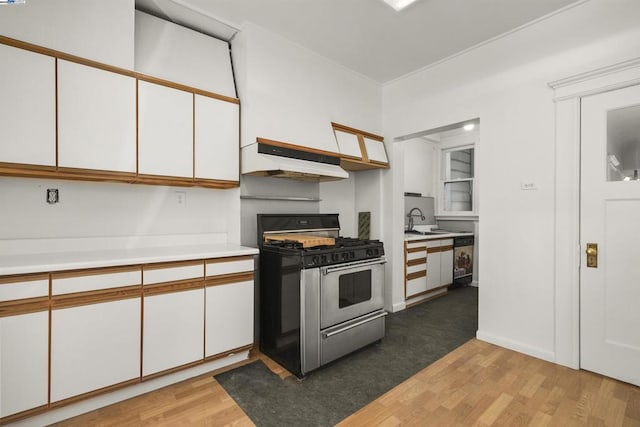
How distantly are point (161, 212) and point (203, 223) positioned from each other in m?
0.37

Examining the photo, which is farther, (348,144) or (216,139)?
(348,144)

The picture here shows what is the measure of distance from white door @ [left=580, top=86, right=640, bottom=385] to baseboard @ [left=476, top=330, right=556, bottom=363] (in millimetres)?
215

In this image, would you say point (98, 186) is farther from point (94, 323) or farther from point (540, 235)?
point (540, 235)

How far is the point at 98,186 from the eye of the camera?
7.50 feet

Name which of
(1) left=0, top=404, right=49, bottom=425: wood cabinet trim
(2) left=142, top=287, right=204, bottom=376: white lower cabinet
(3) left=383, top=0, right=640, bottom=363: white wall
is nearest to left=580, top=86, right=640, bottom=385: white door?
(3) left=383, top=0, right=640, bottom=363: white wall

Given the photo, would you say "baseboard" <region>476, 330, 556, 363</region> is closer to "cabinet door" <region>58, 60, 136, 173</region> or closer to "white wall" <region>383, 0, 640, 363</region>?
"white wall" <region>383, 0, 640, 363</region>

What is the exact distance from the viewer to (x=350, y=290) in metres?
2.58

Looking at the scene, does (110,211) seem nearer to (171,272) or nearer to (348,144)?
(171,272)

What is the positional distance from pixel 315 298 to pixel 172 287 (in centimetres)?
103

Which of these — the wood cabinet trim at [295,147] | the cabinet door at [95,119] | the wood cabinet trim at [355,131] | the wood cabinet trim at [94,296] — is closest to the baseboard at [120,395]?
the wood cabinet trim at [94,296]

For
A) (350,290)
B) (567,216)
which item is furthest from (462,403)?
(567,216)

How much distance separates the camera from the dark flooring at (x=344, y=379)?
1.87 m

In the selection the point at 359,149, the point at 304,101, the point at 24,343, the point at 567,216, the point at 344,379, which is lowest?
the point at 344,379

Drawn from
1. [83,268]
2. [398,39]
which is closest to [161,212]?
[83,268]
